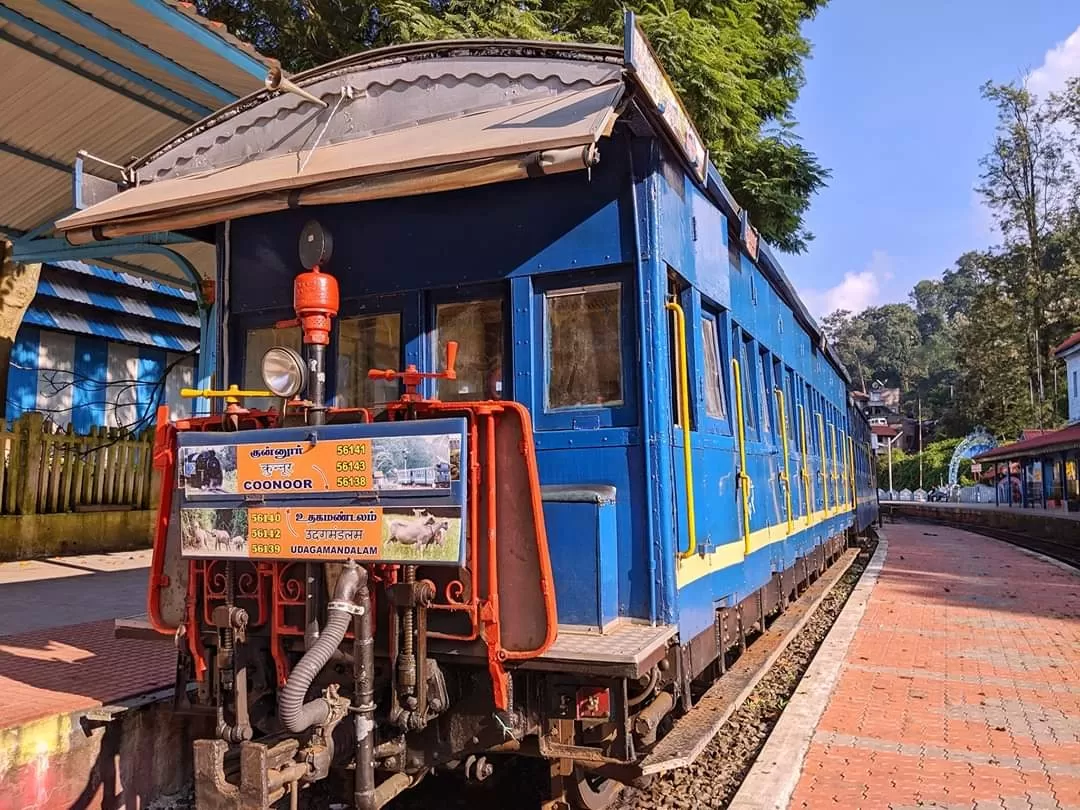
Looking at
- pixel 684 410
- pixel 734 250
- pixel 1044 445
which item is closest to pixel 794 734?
pixel 684 410

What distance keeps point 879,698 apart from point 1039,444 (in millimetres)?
27640

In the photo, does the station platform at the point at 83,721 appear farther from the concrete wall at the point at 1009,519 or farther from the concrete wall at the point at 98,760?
the concrete wall at the point at 1009,519

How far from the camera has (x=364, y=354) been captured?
15.1 ft

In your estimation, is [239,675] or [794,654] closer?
[239,675]

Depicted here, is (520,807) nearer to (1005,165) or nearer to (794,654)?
(794,654)

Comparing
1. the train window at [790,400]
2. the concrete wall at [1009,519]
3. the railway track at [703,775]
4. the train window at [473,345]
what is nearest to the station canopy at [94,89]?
the train window at [473,345]

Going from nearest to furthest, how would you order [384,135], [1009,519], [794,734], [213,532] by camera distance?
1. [213,532]
2. [384,135]
3. [794,734]
4. [1009,519]

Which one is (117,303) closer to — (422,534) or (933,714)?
(422,534)

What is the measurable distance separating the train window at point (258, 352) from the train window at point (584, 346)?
5.10 ft

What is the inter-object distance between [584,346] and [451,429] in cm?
116

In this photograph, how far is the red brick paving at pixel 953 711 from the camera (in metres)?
4.47

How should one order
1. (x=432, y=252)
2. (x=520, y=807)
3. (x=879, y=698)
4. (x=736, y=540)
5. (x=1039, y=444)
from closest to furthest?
(x=432, y=252), (x=520, y=807), (x=736, y=540), (x=879, y=698), (x=1039, y=444)

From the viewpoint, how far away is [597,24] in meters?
11.5

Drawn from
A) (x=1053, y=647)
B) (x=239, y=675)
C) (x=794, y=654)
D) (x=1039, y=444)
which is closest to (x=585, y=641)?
(x=239, y=675)
